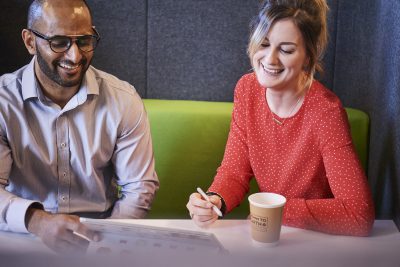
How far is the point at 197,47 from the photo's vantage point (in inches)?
76.5

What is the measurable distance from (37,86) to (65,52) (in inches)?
5.1

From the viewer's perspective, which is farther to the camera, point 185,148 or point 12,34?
point 12,34

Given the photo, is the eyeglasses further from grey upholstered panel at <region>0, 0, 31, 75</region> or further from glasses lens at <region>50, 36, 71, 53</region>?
grey upholstered panel at <region>0, 0, 31, 75</region>

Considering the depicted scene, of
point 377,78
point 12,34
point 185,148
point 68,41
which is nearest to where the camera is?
point 68,41

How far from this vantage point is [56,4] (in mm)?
1254

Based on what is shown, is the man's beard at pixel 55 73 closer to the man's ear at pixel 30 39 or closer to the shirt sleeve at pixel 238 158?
the man's ear at pixel 30 39

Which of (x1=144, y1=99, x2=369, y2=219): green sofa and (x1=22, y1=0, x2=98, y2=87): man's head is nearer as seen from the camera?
(x1=22, y1=0, x2=98, y2=87): man's head

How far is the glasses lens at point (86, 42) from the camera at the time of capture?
1245 mm

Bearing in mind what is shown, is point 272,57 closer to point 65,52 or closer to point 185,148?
point 65,52

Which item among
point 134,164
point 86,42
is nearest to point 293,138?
point 134,164

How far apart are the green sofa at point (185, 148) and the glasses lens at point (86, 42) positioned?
1.61ft

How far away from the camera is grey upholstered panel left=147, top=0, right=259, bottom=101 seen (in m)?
1.91

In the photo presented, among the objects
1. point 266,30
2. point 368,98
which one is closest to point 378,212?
point 368,98

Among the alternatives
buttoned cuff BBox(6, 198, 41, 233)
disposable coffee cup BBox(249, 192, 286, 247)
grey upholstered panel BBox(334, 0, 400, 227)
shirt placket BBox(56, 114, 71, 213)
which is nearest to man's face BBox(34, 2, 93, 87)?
shirt placket BBox(56, 114, 71, 213)
